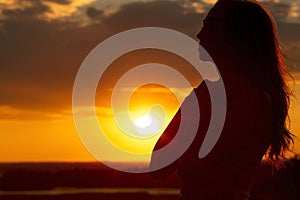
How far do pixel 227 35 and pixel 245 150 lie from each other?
54cm

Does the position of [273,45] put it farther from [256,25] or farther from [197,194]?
[197,194]

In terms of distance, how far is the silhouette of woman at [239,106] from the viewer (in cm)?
343

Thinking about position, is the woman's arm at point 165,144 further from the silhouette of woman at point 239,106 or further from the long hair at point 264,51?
the long hair at point 264,51

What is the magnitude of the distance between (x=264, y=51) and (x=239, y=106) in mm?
319

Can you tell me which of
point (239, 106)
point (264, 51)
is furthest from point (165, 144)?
point (264, 51)

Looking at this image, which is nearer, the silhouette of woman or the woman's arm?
the silhouette of woman

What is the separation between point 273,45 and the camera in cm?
363

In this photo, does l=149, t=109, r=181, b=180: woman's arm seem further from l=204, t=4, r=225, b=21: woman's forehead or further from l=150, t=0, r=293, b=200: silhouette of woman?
l=204, t=4, r=225, b=21: woman's forehead

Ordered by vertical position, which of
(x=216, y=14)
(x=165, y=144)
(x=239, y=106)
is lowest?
(x=165, y=144)

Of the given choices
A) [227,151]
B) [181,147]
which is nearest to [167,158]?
[181,147]

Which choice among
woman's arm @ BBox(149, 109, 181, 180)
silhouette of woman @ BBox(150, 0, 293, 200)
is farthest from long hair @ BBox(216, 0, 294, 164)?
woman's arm @ BBox(149, 109, 181, 180)

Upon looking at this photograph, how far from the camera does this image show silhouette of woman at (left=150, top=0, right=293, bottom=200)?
135 inches

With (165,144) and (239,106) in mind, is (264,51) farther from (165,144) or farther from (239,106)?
(165,144)

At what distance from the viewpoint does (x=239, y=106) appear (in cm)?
342
